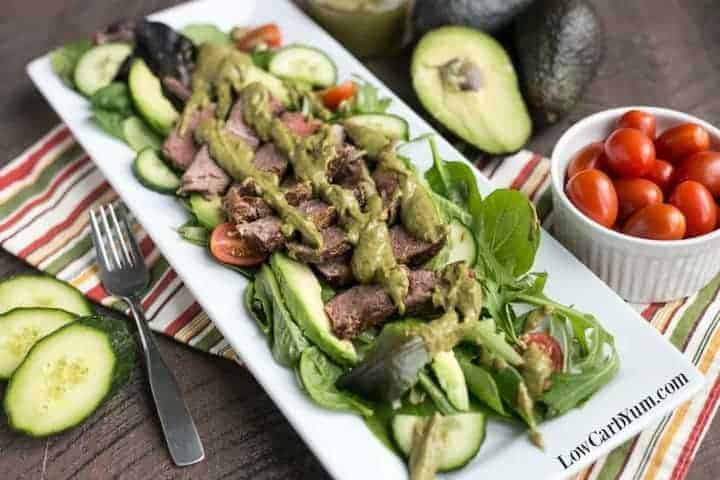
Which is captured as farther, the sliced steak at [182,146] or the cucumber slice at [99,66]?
the cucumber slice at [99,66]

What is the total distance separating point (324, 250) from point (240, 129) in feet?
3.46

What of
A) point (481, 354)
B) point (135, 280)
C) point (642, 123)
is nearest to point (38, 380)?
point (135, 280)

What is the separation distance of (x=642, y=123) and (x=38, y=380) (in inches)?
113

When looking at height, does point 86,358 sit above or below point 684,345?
above

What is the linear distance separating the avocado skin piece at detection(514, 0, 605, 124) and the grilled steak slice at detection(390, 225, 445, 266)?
145 centimetres

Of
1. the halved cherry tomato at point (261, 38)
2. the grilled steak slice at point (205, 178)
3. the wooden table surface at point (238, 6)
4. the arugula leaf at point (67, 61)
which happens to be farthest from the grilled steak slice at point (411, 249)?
the arugula leaf at point (67, 61)

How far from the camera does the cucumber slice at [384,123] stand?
172 inches

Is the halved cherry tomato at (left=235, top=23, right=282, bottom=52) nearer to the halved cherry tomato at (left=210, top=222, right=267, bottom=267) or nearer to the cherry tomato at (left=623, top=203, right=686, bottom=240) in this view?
the halved cherry tomato at (left=210, top=222, right=267, bottom=267)

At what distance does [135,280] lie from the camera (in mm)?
4070

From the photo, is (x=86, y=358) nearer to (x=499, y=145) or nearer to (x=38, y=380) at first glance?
(x=38, y=380)

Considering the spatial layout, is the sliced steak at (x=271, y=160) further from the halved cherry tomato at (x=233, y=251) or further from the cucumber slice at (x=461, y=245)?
the cucumber slice at (x=461, y=245)

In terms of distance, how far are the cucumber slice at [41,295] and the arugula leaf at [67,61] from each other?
1423 mm

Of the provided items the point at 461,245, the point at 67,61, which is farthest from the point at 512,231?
the point at 67,61

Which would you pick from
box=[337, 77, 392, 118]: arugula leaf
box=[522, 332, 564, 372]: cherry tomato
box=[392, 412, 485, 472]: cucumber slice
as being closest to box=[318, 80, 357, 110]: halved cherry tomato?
box=[337, 77, 392, 118]: arugula leaf
